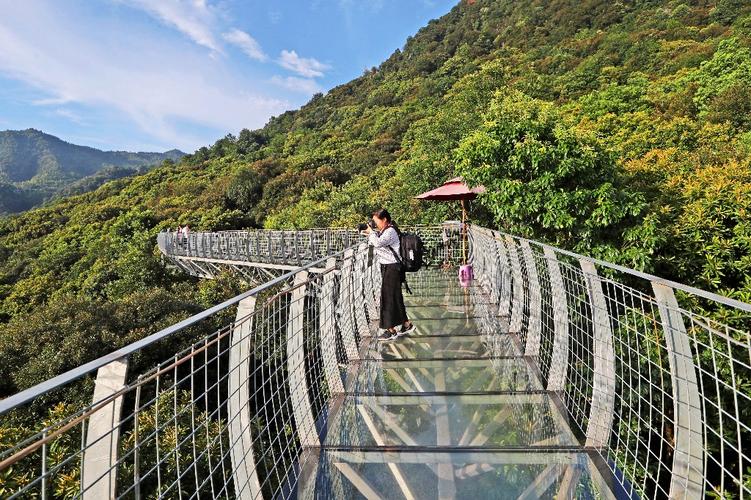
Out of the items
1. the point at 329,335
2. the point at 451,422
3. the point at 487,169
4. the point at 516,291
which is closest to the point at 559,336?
the point at 451,422

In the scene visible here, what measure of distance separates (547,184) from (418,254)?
3.57 meters

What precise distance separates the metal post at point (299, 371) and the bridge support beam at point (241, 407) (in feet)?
1.60

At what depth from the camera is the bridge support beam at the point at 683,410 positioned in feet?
5.14

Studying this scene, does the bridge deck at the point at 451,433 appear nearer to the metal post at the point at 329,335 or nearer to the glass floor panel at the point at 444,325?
the metal post at the point at 329,335

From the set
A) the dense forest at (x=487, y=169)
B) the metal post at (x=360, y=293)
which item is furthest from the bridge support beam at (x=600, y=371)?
the dense forest at (x=487, y=169)

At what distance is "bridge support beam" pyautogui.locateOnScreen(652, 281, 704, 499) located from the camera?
1.57 m

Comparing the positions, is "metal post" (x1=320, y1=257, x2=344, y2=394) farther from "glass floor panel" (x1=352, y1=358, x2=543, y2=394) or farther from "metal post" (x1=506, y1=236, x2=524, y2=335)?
"metal post" (x1=506, y1=236, x2=524, y2=335)

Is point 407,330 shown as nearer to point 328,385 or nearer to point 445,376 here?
point 445,376

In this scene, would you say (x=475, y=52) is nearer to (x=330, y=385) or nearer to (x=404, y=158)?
(x=404, y=158)

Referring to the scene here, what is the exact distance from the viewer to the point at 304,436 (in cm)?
230

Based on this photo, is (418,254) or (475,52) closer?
(418,254)

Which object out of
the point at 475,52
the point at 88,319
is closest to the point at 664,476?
the point at 88,319

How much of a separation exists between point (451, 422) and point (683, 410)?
4.01 feet

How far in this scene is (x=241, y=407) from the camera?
181 cm
